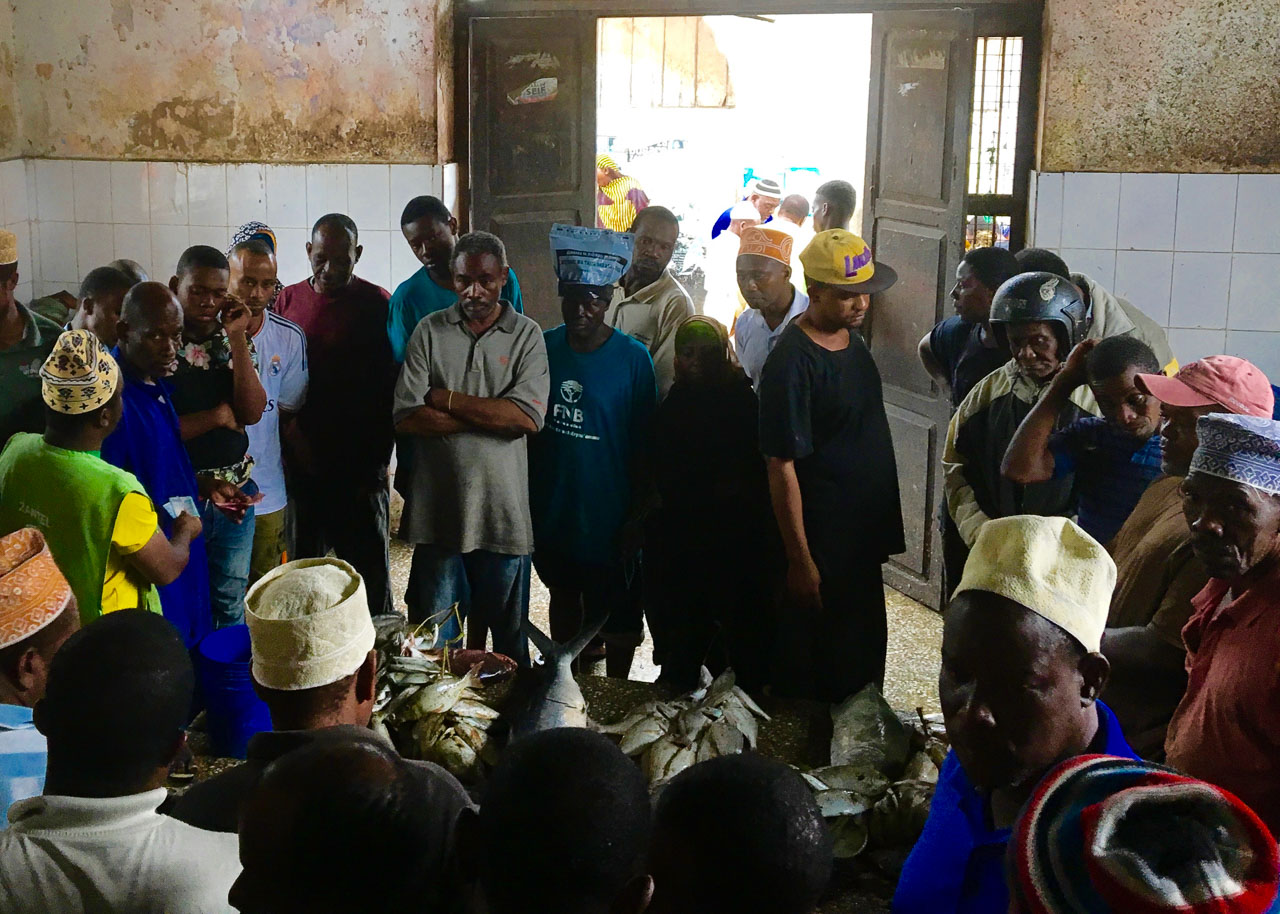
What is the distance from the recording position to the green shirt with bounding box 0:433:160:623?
2.98 meters

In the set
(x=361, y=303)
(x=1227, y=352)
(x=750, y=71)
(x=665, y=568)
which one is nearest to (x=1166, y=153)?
(x=1227, y=352)

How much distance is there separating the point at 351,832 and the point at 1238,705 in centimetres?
145

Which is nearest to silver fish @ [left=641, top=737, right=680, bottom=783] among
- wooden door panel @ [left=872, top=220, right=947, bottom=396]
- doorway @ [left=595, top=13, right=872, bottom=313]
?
wooden door panel @ [left=872, top=220, right=947, bottom=396]

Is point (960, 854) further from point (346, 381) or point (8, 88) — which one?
point (8, 88)

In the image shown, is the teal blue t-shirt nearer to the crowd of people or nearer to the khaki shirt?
the crowd of people

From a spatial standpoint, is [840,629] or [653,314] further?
[653,314]

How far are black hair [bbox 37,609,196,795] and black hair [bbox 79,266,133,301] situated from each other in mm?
2615

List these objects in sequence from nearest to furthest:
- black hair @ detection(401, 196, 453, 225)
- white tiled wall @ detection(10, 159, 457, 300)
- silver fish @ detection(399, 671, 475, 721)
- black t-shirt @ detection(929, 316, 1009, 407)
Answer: silver fish @ detection(399, 671, 475, 721)
black t-shirt @ detection(929, 316, 1009, 407)
black hair @ detection(401, 196, 453, 225)
white tiled wall @ detection(10, 159, 457, 300)

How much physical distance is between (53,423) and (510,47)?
396cm

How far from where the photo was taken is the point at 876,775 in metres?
2.59

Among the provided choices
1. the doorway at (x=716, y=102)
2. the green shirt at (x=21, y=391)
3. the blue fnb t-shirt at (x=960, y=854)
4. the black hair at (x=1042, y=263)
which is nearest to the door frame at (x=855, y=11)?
the black hair at (x=1042, y=263)

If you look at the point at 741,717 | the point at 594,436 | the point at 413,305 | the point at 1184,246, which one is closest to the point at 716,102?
the point at 1184,246

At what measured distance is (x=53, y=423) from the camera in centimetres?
301

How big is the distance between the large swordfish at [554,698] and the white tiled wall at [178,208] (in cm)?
402
